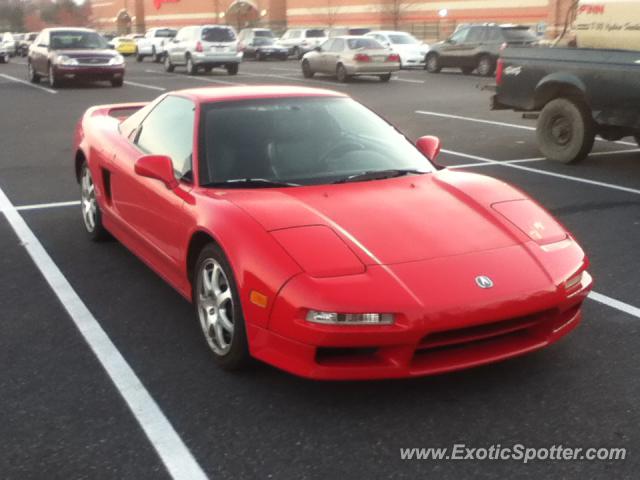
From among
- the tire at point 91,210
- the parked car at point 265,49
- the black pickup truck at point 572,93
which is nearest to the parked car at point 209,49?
the parked car at point 265,49

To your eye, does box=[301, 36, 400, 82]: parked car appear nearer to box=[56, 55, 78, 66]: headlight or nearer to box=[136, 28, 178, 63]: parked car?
box=[56, 55, 78, 66]: headlight

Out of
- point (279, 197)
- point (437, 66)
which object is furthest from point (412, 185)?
point (437, 66)

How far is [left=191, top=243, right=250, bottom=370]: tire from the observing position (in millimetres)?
3846

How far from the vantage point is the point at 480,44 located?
26.0m

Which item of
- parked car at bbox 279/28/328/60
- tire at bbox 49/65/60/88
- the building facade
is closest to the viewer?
tire at bbox 49/65/60/88

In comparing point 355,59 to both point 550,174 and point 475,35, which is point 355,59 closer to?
point 475,35

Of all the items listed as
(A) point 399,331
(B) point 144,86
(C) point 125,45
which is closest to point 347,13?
(C) point 125,45

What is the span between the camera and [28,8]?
117 metres

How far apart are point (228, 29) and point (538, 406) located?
2579 cm

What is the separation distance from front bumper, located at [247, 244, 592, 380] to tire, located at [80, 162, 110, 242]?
2.97 metres

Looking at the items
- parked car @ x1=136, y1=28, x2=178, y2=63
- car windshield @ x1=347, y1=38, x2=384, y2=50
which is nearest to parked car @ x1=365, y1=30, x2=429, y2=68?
car windshield @ x1=347, y1=38, x2=384, y2=50

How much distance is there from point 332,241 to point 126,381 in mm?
1221

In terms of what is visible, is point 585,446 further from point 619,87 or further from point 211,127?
point 619,87

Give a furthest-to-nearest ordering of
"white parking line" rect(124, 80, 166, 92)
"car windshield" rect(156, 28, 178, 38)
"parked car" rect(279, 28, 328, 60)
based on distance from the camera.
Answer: "car windshield" rect(156, 28, 178, 38) → "parked car" rect(279, 28, 328, 60) → "white parking line" rect(124, 80, 166, 92)
